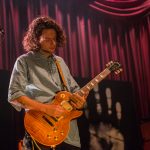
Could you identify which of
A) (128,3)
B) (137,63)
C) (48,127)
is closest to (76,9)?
(128,3)

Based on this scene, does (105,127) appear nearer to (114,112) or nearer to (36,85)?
(114,112)

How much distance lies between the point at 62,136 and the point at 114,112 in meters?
1.27

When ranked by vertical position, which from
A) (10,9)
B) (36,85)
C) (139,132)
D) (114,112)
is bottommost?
(139,132)

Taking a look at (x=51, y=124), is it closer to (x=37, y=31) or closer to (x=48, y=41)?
(x=48, y=41)

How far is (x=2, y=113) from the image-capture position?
2473mm

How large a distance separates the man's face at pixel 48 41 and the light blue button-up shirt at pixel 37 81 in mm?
56

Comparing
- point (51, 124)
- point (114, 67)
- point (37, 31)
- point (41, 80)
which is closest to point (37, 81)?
point (41, 80)

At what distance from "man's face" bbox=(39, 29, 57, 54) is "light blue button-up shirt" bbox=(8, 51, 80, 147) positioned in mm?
56

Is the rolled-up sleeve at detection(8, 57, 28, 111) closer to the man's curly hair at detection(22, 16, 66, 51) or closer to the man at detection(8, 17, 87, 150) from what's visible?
the man at detection(8, 17, 87, 150)

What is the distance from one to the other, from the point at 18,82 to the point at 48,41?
0.38m

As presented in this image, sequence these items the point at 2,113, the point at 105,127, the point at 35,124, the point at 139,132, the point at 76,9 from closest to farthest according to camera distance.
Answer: the point at 35,124, the point at 2,113, the point at 105,127, the point at 139,132, the point at 76,9

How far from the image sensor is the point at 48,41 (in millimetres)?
2191

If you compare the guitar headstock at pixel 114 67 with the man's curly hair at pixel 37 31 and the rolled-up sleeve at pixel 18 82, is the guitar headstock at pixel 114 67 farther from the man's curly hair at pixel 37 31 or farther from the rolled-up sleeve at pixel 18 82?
the rolled-up sleeve at pixel 18 82

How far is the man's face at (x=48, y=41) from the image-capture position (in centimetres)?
217
